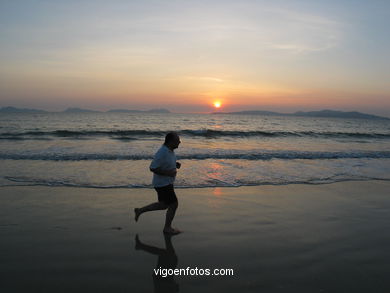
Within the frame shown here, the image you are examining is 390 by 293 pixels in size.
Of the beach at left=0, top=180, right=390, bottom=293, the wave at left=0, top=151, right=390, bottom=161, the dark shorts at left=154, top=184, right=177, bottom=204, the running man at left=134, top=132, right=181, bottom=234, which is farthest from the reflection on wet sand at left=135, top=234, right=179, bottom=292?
the wave at left=0, top=151, right=390, bottom=161

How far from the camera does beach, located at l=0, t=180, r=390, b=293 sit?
11.8 feet

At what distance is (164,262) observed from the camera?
416cm

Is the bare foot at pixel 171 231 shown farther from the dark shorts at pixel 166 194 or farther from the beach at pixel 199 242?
the dark shorts at pixel 166 194

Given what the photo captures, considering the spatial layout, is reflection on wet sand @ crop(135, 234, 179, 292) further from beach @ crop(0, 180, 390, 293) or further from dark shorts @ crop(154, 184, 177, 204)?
dark shorts @ crop(154, 184, 177, 204)

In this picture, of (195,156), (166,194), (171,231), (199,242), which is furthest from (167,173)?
(195,156)

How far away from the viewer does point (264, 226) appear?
5.56 metres

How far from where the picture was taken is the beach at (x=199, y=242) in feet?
11.8

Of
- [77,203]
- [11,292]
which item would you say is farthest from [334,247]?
[77,203]

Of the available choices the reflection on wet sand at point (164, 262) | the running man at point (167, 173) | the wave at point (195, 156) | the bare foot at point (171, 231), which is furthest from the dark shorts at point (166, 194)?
the wave at point (195, 156)

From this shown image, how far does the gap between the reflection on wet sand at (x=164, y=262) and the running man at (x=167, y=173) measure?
17.8 inches

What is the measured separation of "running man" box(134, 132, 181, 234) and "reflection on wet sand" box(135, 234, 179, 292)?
453mm

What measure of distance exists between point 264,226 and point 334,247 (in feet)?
4.06

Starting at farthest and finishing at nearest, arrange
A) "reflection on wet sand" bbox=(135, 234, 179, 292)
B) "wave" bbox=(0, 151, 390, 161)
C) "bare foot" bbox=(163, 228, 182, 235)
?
"wave" bbox=(0, 151, 390, 161)
"bare foot" bbox=(163, 228, 182, 235)
"reflection on wet sand" bbox=(135, 234, 179, 292)

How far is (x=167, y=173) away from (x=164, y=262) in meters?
1.36
